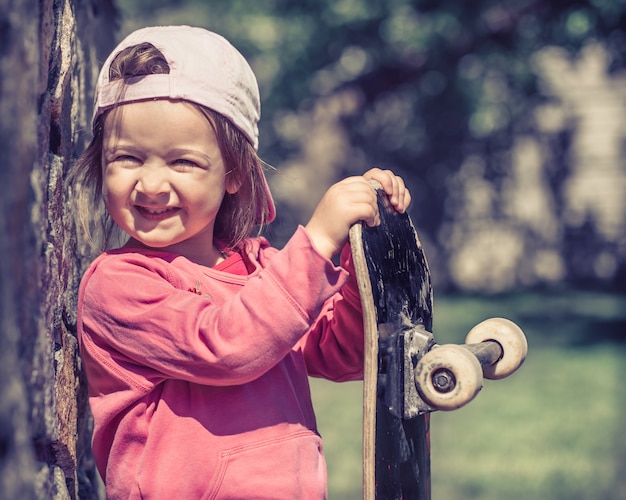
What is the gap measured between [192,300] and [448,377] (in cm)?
52

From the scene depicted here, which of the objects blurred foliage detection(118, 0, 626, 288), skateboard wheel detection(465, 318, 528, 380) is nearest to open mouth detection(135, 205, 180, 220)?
skateboard wheel detection(465, 318, 528, 380)

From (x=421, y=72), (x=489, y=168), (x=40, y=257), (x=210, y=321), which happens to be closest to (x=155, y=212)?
(x=210, y=321)

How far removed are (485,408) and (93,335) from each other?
5210 millimetres

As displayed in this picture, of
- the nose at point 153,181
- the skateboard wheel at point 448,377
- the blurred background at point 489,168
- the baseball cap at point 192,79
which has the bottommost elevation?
the skateboard wheel at point 448,377

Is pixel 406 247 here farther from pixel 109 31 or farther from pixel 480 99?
pixel 480 99

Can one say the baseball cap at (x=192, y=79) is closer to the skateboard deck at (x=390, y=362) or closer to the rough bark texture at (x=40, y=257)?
the rough bark texture at (x=40, y=257)

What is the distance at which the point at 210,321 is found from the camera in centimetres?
188

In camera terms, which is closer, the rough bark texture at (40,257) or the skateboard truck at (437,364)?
the rough bark texture at (40,257)

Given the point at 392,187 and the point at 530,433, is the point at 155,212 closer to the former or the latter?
the point at 392,187

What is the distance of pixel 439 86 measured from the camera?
11688mm

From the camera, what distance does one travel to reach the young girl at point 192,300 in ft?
6.16

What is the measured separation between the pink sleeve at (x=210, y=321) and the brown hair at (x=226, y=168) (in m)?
0.34

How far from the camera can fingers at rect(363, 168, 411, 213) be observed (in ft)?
7.11

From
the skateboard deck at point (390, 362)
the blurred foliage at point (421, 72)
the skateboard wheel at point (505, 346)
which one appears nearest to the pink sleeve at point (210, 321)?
the skateboard deck at point (390, 362)
